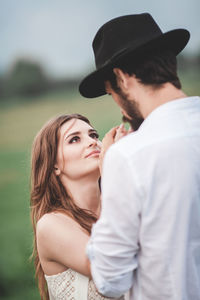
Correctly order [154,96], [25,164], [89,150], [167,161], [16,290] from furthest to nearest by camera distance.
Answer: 1. [25,164]
2. [16,290]
3. [89,150]
4. [154,96]
5. [167,161]

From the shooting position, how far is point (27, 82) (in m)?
6.58

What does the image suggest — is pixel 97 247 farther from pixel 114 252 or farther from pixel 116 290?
pixel 116 290

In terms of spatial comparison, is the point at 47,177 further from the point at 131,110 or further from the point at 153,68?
the point at 153,68

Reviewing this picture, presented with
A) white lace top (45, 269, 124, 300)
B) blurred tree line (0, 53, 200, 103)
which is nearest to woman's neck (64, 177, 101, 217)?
white lace top (45, 269, 124, 300)

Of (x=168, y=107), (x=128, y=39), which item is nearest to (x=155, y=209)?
(x=168, y=107)

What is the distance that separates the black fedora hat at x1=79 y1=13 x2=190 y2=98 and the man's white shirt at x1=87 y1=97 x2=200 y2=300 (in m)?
0.27

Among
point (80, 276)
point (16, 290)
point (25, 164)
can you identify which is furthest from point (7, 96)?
point (80, 276)

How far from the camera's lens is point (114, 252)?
1289 mm

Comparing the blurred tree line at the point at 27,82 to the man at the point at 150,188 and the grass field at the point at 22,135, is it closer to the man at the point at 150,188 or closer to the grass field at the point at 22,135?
the grass field at the point at 22,135

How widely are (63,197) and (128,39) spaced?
43.9 inches

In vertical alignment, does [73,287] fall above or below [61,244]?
below

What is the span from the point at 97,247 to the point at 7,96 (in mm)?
5565

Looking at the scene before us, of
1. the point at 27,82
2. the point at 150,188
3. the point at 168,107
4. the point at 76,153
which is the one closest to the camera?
the point at 150,188

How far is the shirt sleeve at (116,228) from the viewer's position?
4.15 feet
